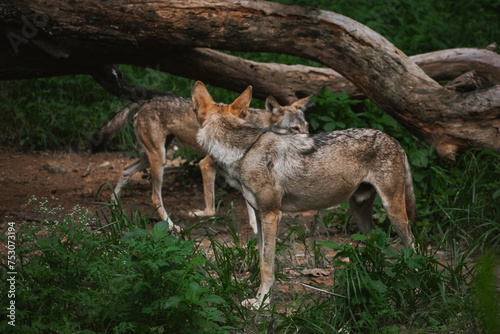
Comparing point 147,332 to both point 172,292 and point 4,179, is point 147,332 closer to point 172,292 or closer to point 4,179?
point 172,292

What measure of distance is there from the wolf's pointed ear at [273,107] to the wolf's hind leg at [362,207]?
2.25m

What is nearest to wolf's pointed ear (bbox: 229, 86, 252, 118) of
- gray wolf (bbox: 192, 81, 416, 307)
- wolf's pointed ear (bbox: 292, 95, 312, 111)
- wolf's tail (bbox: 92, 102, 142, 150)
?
gray wolf (bbox: 192, 81, 416, 307)

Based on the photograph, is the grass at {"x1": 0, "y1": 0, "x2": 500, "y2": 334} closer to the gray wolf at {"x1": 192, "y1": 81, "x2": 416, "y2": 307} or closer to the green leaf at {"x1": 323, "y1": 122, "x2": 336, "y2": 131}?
the gray wolf at {"x1": 192, "y1": 81, "x2": 416, "y2": 307}

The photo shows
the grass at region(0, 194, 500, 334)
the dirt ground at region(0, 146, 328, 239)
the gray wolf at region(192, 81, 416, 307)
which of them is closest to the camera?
the grass at region(0, 194, 500, 334)

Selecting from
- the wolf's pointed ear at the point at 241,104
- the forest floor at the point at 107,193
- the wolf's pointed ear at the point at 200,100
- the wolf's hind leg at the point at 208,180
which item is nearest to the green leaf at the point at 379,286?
the forest floor at the point at 107,193

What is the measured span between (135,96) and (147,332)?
5127 millimetres

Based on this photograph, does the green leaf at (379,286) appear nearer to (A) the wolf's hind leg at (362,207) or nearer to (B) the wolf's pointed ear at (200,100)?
(A) the wolf's hind leg at (362,207)

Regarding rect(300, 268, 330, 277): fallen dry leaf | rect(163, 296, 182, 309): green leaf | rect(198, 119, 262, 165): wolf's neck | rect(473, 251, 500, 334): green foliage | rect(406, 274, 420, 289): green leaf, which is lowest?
rect(300, 268, 330, 277): fallen dry leaf

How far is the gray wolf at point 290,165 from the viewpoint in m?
4.62

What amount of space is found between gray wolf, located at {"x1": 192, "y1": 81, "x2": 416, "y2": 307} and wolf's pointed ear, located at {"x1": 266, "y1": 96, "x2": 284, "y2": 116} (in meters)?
2.23

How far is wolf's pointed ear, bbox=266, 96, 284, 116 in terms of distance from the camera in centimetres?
716

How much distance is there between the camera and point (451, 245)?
571 centimetres

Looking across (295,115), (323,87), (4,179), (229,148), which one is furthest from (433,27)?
(4,179)

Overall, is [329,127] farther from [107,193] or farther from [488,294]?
[488,294]
